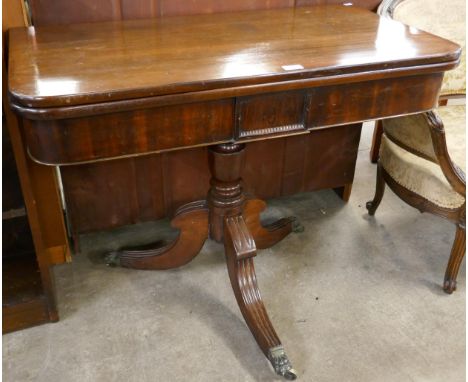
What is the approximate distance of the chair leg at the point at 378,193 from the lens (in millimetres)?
2037

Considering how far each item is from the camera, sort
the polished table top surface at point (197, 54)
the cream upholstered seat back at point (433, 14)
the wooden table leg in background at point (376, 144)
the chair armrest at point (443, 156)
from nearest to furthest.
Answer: the polished table top surface at point (197, 54)
the chair armrest at point (443, 156)
the cream upholstered seat back at point (433, 14)
the wooden table leg in background at point (376, 144)

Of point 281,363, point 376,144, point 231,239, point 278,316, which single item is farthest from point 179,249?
point 376,144

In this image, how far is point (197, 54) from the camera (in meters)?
1.28

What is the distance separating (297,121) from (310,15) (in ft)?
1.77

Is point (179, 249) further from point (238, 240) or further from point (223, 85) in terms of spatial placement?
point (223, 85)

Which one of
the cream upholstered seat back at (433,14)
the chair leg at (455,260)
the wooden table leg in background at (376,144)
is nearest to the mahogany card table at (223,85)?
the cream upholstered seat back at (433,14)

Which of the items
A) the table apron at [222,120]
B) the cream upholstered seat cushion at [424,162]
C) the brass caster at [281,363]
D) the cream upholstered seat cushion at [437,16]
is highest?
the cream upholstered seat cushion at [437,16]

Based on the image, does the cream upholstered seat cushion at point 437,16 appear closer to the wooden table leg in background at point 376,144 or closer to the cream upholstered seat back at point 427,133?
the cream upholstered seat back at point 427,133

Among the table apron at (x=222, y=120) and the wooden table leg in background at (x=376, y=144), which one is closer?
the table apron at (x=222, y=120)

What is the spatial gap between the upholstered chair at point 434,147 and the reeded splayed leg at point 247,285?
621 mm

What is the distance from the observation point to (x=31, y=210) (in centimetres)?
146

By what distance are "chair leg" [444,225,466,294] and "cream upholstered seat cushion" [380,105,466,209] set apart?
110 mm

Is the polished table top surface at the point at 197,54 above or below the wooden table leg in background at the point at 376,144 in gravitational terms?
above

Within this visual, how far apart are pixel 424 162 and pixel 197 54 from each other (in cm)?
90
